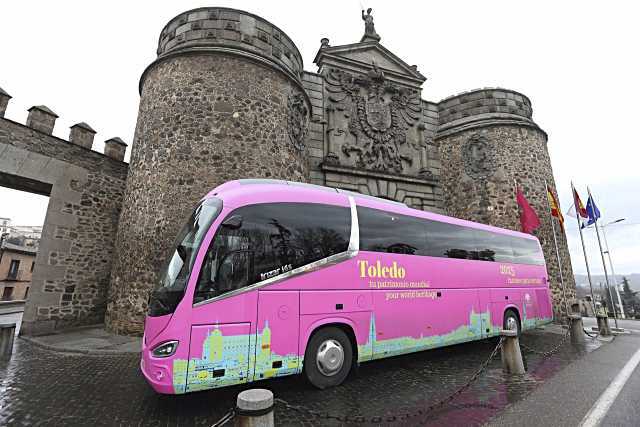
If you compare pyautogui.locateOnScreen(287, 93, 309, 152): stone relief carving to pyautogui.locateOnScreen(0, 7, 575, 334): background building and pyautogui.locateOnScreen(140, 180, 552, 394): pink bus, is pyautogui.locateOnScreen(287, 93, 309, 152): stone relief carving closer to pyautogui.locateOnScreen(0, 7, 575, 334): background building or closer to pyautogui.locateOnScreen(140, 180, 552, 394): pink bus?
pyautogui.locateOnScreen(0, 7, 575, 334): background building

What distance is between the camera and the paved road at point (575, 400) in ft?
11.8

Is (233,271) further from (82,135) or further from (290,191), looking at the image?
(82,135)

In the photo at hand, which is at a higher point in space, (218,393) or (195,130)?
(195,130)

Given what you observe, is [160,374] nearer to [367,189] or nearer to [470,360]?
[470,360]

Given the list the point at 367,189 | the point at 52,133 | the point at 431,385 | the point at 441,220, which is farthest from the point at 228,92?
the point at 431,385

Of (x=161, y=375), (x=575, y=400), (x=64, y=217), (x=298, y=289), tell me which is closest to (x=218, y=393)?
(x=161, y=375)

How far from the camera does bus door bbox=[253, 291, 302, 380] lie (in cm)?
407

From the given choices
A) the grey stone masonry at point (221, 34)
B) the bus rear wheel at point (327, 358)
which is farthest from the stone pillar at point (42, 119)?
the bus rear wheel at point (327, 358)

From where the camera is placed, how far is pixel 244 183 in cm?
503

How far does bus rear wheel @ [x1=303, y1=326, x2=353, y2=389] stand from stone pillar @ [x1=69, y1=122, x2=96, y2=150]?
34.9ft

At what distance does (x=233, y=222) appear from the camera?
4.20m

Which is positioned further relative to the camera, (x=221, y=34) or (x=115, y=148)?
(x=115, y=148)

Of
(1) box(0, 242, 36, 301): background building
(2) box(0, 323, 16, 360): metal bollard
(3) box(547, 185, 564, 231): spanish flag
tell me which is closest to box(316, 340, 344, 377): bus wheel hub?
(2) box(0, 323, 16, 360): metal bollard

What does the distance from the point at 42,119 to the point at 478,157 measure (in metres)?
17.6
